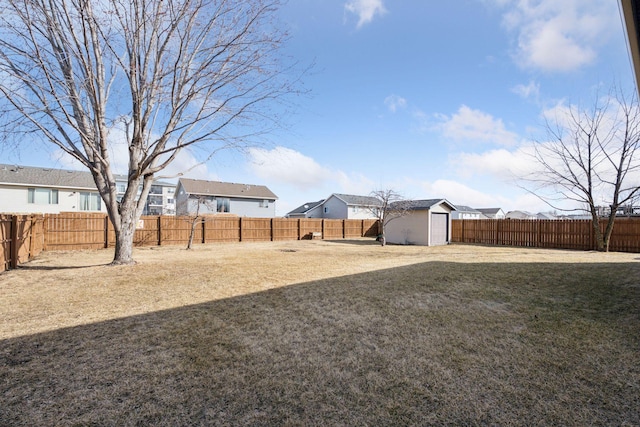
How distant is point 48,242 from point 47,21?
11.0 meters

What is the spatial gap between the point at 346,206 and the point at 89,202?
2491 cm

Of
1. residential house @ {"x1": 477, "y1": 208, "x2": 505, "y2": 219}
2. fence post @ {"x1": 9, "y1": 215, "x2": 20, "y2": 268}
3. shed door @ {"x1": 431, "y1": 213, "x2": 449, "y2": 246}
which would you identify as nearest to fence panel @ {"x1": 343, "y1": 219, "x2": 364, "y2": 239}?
shed door @ {"x1": 431, "y1": 213, "x2": 449, "y2": 246}

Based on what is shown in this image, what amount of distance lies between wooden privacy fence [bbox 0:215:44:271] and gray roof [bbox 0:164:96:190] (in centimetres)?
1296

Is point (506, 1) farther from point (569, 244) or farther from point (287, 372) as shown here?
point (569, 244)

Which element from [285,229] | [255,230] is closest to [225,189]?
[285,229]

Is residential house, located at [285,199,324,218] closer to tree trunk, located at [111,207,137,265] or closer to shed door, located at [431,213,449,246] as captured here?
shed door, located at [431,213,449,246]

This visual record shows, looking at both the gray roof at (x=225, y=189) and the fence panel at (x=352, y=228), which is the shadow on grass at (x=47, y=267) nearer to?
the fence panel at (x=352, y=228)

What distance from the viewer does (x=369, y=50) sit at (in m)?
11.3

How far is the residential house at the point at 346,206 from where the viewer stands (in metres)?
35.8

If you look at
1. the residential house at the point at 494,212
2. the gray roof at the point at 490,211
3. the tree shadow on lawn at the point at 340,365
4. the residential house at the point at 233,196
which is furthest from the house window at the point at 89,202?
the gray roof at the point at 490,211

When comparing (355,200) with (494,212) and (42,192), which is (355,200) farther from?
(494,212)

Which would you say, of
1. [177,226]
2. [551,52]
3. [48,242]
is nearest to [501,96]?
[551,52]

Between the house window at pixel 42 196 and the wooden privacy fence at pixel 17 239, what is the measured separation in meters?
15.7

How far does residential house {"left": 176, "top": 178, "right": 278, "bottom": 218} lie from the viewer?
31719 mm
